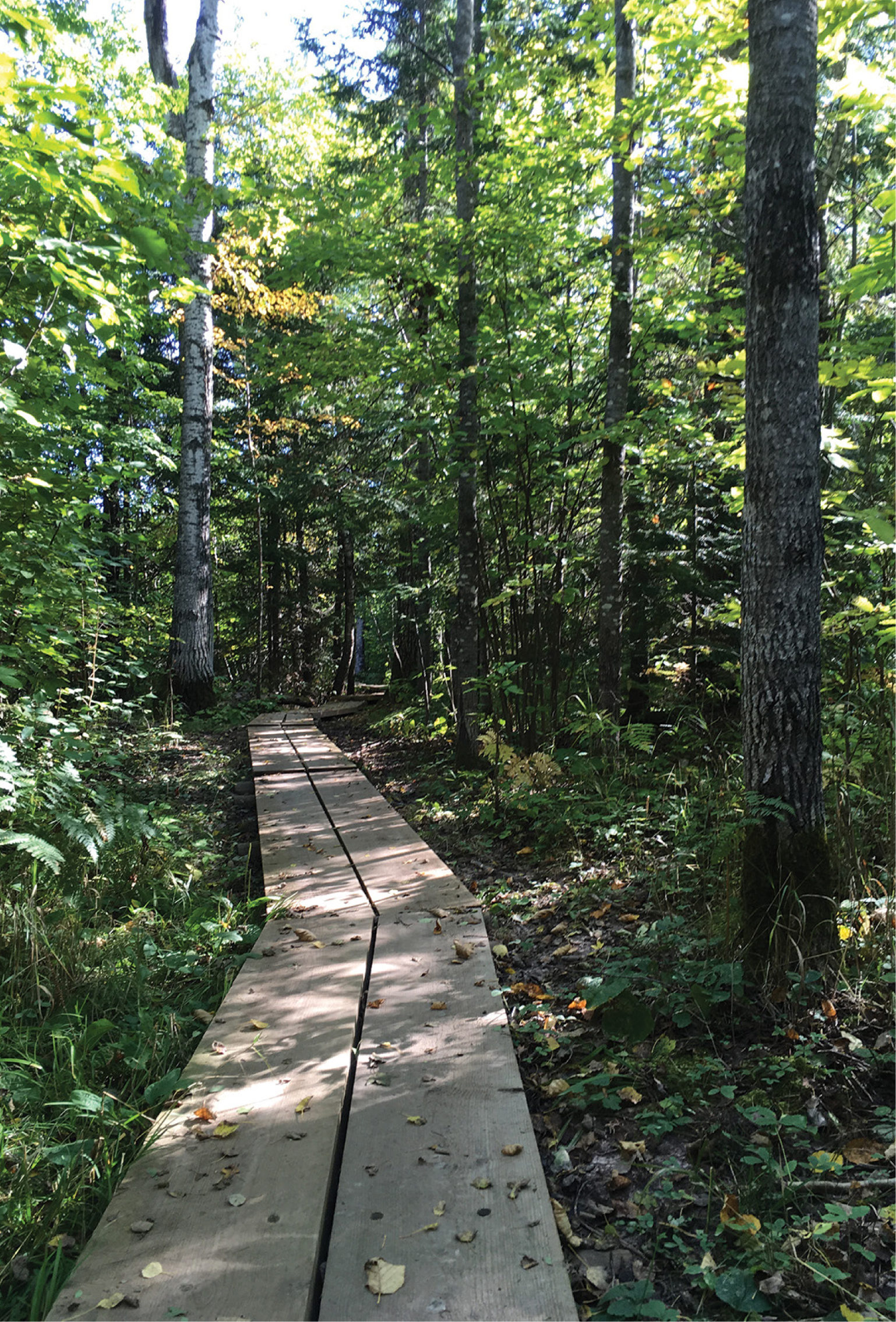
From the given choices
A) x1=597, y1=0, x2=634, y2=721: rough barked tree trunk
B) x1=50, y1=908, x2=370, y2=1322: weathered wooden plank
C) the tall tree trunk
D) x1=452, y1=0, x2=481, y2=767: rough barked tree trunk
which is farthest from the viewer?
the tall tree trunk

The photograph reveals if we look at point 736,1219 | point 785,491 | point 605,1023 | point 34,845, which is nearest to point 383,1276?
point 736,1219

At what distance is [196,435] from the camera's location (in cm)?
1157

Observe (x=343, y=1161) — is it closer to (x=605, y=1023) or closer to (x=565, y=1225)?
(x=565, y=1225)

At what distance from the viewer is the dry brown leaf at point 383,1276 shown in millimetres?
1707

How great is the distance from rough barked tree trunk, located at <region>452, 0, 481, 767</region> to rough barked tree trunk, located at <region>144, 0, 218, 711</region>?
486 cm

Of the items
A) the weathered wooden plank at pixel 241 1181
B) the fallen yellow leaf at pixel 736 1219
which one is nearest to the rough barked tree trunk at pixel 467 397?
the weathered wooden plank at pixel 241 1181

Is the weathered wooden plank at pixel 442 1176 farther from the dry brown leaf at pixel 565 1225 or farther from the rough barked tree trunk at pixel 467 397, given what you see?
the rough barked tree trunk at pixel 467 397

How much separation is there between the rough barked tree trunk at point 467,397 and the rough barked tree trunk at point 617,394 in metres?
1.28

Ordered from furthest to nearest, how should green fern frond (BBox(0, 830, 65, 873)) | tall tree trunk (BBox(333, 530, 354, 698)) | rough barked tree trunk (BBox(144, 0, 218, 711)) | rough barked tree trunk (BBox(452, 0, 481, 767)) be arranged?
tall tree trunk (BBox(333, 530, 354, 698))
rough barked tree trunk (BBox(144, 0, 218, 711))
rough barked tree trunk (BBox(452, 0, 481, 767))
green fern frond (BBox(0, 830, 65, 873))

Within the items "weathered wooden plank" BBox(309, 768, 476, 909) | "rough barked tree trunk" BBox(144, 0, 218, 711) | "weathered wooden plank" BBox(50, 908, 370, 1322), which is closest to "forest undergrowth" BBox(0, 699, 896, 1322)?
"weathered wooden plank" BBox(50, 908, 370, 1322)

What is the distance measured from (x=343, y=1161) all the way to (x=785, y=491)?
113 inches

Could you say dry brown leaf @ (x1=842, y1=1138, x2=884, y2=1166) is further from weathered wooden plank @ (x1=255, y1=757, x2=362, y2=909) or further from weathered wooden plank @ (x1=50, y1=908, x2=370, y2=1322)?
weathered wooden plank @ (x1=255, y1=757, x2=362, y2=909)

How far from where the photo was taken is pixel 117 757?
18.1ft

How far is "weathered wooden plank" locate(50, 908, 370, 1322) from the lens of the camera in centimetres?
169
